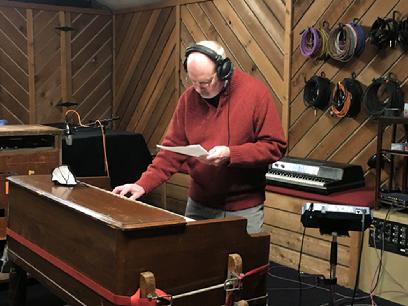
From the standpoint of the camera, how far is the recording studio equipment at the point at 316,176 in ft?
11.5

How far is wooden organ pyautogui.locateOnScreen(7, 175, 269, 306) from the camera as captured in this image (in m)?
1.46

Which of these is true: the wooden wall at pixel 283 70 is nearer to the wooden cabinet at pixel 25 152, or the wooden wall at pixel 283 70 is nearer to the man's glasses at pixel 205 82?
the wooden cabinet at pixel 25 152

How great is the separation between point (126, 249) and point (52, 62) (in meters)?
4.84

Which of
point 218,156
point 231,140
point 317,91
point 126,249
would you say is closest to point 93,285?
point 126,249

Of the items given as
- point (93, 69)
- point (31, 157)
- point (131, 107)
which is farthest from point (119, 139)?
point (31, 157)

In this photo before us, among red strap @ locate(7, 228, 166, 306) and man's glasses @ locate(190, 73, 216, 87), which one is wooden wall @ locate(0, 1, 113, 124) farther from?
man's glasses @ locate(190, 73, 216, 87)

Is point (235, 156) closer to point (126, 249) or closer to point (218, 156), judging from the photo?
point (218, 156)

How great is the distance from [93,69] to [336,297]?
4.09 metres

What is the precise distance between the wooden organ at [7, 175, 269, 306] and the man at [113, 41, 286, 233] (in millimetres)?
332

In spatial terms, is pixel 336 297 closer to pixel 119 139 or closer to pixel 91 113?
pixel 119 139

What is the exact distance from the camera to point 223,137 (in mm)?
2121

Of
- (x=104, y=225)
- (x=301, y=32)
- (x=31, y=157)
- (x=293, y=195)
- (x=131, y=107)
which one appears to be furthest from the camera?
(x=131, y=107)

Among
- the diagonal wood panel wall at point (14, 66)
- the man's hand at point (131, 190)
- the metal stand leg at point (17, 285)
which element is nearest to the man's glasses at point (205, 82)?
the man's hand at point (131, 190)

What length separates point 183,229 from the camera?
1.56 meters
